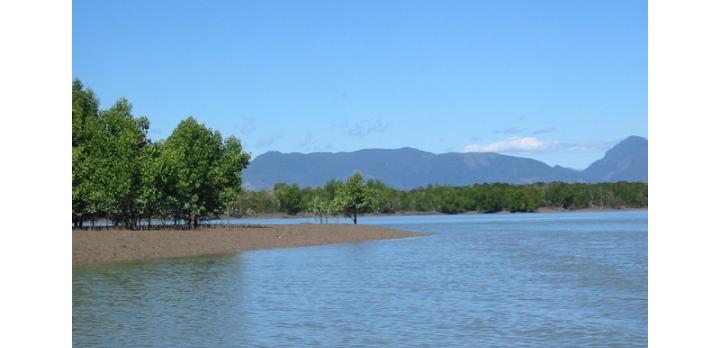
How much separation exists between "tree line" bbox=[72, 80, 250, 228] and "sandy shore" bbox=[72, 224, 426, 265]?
5.40 m

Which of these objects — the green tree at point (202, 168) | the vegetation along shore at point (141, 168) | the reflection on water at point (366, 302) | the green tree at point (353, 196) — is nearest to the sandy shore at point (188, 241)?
the reflection on water at point (366, 302)

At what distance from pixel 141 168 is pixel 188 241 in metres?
13.1

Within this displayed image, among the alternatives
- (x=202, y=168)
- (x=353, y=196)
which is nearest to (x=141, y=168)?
(x=202, y=168)

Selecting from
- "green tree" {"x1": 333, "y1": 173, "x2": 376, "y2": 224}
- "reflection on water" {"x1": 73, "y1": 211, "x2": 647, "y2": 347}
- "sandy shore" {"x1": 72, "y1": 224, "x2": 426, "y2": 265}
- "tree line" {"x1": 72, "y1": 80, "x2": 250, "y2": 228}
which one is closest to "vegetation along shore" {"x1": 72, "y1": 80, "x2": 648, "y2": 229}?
"tree line" {"x1": 72, "y1": 80, "x2": 250, "y2": 228}

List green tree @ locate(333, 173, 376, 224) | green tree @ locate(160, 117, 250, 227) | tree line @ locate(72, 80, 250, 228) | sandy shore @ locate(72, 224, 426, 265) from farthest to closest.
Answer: green tree @ locate(333, 173, 376, 224) → green tree @ locate(160, 117, 250, 227) → tree line @ locate(72, 80, 250, 228) → sandy shore @ locate(72, 224, 426, 265)

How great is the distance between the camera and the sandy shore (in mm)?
51188

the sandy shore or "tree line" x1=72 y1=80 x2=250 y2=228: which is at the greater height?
"tree line" x1=72 y1=80 x2=250 y2=228

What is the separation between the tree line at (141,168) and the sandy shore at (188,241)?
17.7 ft

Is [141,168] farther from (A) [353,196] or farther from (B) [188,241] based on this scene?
(A) [353,196]

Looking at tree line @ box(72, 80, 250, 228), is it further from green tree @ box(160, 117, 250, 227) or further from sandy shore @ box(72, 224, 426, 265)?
sandy shore @ box(72, 224, 426, 265)

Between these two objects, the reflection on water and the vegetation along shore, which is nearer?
the reflection on water

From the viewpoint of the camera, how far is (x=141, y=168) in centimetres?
7231
